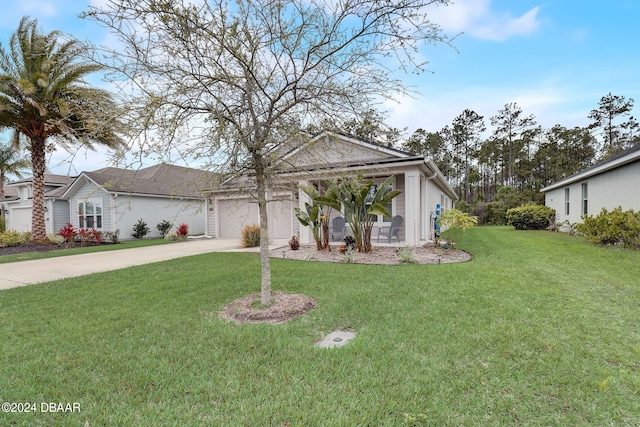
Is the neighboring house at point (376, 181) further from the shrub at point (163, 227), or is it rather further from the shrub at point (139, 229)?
the shrub at point (139, 229)

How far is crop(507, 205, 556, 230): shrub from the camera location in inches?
752

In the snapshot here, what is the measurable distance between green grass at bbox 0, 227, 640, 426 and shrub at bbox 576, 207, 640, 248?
18.7ft

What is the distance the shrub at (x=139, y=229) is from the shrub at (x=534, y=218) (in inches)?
945

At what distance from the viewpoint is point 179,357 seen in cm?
309

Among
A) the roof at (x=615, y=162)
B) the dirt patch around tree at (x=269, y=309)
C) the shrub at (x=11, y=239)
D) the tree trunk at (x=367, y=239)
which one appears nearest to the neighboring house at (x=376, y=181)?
the tree trunk at (x=367, y=239)

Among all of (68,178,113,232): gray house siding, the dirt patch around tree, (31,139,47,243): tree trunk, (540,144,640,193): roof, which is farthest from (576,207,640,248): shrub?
(31,139,47,243): tree trunk

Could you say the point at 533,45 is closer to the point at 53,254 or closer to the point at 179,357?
the point at 179,357

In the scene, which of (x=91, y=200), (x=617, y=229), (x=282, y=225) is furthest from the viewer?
(x=91, y=200)

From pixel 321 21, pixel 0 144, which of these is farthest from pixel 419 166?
pixel 0 144

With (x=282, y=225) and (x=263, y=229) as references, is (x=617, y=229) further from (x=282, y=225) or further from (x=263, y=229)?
(x=282, y=225)

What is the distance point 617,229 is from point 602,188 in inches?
170

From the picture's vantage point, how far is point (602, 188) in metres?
13.0

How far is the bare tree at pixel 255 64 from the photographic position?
377cm

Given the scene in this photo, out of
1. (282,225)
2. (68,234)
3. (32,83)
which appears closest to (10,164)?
(68,234)
